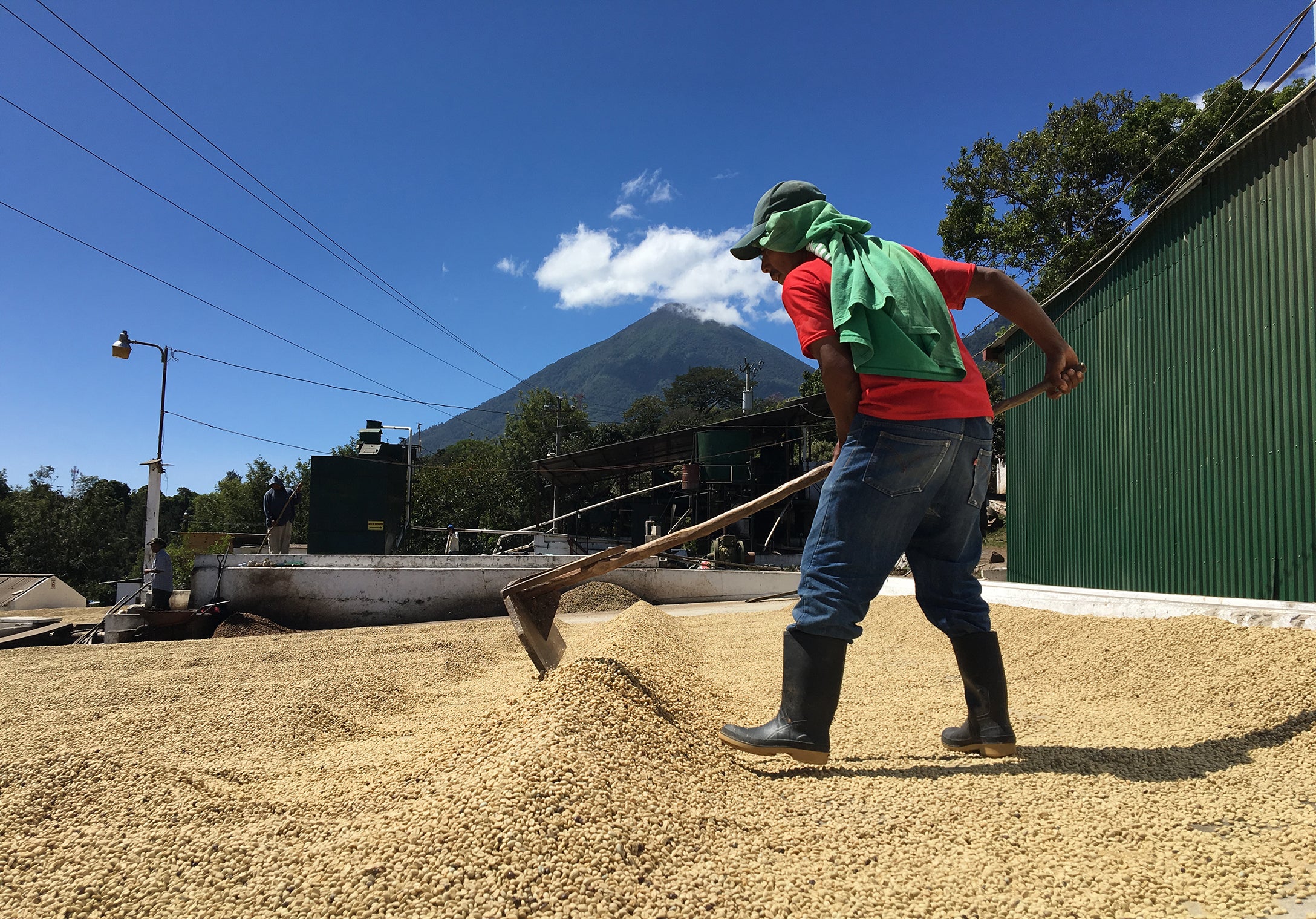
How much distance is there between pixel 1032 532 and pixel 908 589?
4.01 ft

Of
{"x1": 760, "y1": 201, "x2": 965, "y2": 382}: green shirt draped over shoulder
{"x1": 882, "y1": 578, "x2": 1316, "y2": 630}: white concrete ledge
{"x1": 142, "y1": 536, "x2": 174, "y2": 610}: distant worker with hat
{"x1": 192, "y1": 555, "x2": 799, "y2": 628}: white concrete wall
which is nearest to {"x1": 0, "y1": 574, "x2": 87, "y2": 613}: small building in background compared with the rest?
{"x1": 142, "y1": 536, "x2": 174, "y2": 610}: distant worker with hat

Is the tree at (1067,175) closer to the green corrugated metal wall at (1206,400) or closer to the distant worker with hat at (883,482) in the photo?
the green corrugated metal wall at (1206,400)

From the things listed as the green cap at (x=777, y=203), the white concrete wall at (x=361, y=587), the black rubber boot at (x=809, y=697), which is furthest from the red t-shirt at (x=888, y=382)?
the white concrete wall at (x=361, y=587)

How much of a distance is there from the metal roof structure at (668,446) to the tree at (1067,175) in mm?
5190

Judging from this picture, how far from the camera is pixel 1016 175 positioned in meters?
16.5

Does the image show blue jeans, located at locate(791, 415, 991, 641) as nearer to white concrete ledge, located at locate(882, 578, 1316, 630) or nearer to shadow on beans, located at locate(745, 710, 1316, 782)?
shadow on beans, located at locate(745, 710, 1316, 782)

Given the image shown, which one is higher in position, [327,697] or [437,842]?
[437,842]


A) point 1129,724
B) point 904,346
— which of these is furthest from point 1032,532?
point 904,346

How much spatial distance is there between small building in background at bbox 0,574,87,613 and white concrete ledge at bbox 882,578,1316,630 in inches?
634

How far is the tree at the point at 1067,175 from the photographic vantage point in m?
13.7

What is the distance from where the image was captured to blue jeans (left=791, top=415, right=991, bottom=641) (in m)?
1.64

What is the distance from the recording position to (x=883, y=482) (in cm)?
164

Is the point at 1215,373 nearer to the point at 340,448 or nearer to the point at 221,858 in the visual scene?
the point at 221,858

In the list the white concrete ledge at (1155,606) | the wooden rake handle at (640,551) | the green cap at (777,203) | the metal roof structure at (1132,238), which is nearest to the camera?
the green cap at (777,203)
